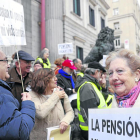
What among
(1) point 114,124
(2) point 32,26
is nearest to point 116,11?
(2) point 32,26

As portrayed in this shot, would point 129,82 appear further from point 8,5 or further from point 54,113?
point 8,5

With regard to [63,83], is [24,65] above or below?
above

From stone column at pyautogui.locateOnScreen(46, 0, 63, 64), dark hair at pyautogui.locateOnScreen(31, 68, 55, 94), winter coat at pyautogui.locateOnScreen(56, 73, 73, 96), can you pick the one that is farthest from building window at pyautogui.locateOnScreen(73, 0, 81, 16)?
dark hair at pyautogui.locateOnScreen(31, 68, 55, 94)

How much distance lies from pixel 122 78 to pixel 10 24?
1.80 m

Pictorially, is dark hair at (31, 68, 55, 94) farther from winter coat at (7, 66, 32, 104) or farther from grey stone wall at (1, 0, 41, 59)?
grey stone wall at (1, 0, 41, 59)

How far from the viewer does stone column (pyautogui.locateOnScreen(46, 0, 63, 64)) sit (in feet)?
39.7

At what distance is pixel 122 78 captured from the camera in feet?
5.60

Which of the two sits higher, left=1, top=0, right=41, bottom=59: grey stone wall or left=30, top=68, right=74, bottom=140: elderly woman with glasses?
left=1, top=0, right=41, bottom=59: grey stone wall

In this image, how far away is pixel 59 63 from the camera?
574 cm

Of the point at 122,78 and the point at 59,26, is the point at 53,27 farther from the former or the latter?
the point at 122,78

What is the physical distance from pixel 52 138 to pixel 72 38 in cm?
1270

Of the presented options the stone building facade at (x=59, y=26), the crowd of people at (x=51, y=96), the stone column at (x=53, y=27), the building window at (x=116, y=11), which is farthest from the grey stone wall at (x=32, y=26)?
the building window at (x=116, y=11)

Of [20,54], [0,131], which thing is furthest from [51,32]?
[0,131]

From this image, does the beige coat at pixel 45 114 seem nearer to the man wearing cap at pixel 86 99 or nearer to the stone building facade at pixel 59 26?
the man wearing cap at pixel 86 99
